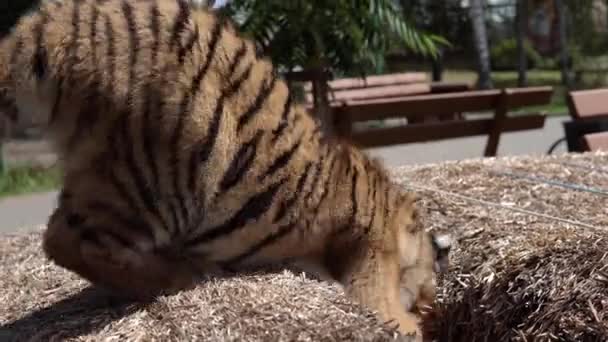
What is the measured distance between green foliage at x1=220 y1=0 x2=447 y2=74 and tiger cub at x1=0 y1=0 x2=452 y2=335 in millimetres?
3393

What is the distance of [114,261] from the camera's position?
3.45m

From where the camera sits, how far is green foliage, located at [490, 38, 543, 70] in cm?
3052

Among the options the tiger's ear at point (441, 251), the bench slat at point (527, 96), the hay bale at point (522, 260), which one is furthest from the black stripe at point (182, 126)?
the bench slat at point (527, 96)

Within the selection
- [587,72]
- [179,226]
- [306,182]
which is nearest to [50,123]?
[179,226]

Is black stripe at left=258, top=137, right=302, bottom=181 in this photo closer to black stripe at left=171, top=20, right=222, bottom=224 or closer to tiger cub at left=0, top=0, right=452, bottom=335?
tiger cub at left=0, top=0, right=452, bottom=335

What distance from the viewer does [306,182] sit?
377 centimetres

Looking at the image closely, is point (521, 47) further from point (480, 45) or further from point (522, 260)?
point (522, 260)

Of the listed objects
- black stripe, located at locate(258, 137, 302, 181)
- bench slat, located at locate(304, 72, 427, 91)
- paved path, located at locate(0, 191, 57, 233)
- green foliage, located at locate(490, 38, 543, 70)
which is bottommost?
green foliage, located at locate(490, 38, 543, 70)

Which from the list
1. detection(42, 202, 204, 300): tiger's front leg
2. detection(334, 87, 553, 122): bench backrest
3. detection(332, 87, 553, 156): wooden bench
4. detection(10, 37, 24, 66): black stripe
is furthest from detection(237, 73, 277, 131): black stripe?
detection(334, 87, 553, 122): bench backrest

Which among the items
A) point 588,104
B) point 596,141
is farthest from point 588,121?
point 596,141

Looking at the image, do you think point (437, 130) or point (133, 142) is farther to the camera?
point (437, 130)

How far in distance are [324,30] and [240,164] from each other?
3.90 m

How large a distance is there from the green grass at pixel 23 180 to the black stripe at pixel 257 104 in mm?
7656

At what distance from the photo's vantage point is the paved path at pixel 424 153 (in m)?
9.39
